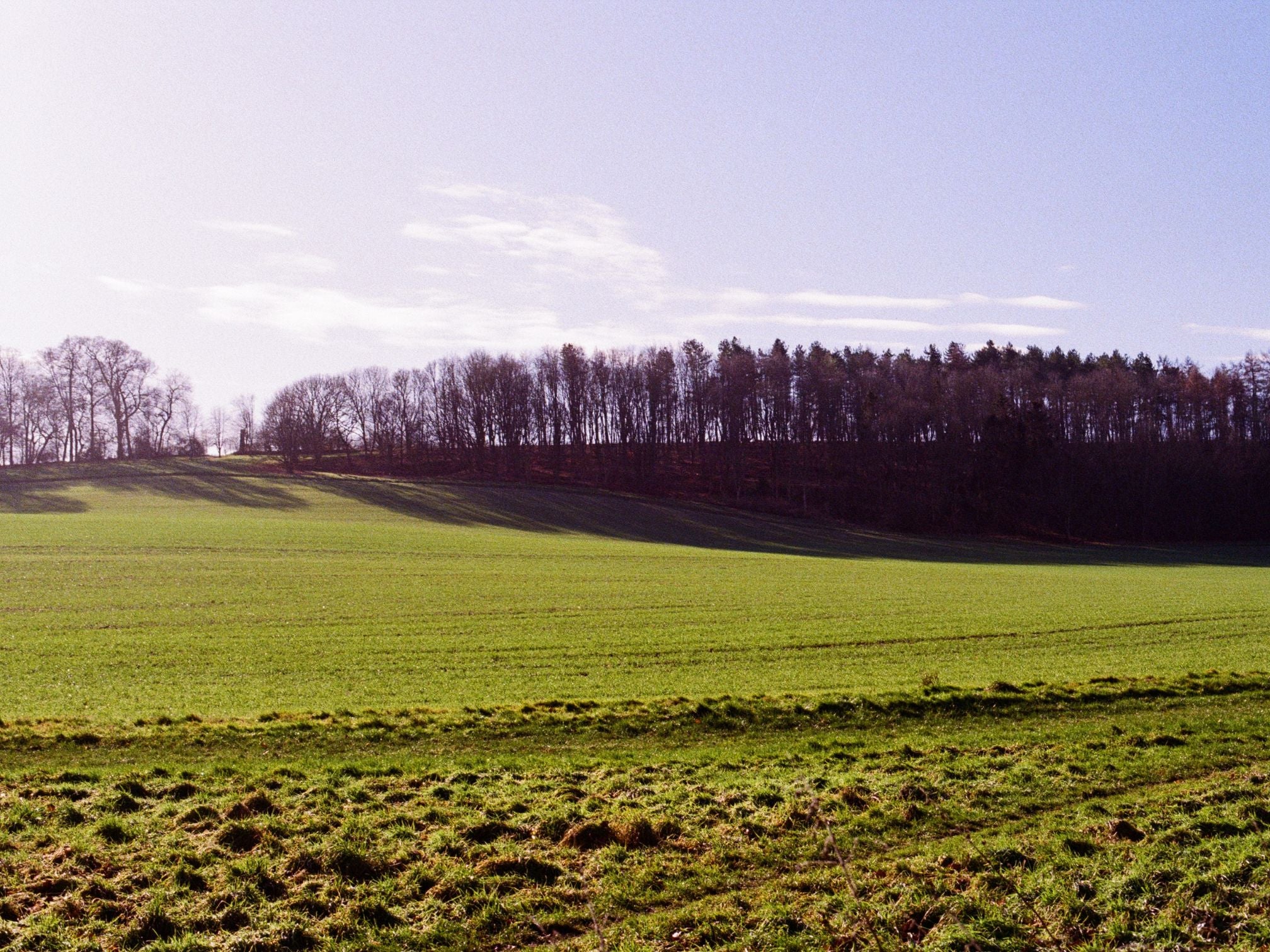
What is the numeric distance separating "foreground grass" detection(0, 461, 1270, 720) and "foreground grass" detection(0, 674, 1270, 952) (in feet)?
14.4

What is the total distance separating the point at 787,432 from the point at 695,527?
3840cm

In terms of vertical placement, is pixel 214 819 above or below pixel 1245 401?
below

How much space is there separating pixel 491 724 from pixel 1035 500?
94011 millimetres

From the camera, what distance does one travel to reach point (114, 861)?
8320 millimetres

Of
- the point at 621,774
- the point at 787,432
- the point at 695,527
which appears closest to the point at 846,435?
the point at 787,432

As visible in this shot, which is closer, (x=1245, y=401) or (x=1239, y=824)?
(x=1239, y=824)

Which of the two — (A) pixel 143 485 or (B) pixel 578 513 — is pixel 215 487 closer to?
(A) pixel 143 485

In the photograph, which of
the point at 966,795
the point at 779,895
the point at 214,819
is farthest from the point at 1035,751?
the point at 214,819

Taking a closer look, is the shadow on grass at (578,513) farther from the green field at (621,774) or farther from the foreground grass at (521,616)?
the green field at (621,774)

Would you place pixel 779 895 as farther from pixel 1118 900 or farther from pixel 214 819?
pixel 214 819

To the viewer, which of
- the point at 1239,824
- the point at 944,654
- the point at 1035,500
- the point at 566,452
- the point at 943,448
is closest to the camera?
the point at 1239,824

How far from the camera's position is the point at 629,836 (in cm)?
899

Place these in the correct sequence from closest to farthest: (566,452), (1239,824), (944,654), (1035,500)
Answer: (1239,824) < (944,654) < (1035,500) < (566,452)

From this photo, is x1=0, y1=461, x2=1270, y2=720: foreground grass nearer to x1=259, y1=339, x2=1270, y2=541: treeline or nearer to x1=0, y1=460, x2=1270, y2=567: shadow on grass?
x1=0, y1=460, x2=1270, y2=567: shadow on grass
